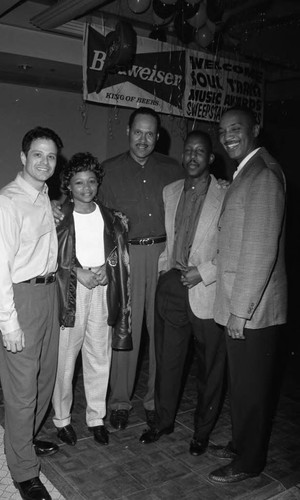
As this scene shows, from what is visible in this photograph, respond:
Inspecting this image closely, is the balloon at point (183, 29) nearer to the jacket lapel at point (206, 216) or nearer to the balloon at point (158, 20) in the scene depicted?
the balloon at point (158, 20)

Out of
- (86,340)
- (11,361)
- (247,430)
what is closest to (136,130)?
(86,340)

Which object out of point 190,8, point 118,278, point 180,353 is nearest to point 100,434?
point 180,353

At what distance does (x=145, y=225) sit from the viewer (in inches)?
124

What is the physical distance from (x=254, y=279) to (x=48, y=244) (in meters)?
1.01

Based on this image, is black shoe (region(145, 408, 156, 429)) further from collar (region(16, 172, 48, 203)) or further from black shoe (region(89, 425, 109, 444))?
collar (region(16, 172, 48, 203))

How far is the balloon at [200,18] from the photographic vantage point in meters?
4.84

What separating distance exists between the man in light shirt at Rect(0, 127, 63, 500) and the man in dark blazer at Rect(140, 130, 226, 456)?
753mm

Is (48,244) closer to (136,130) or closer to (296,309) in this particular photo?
(136,130)

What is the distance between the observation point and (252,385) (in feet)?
7.95

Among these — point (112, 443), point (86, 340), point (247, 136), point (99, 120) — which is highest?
point (99, 120)

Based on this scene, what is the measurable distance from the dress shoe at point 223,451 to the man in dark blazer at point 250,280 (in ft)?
0.85

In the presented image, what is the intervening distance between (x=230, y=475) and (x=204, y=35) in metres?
4.36

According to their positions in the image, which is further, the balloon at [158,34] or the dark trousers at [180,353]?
the balloon at [158,34]

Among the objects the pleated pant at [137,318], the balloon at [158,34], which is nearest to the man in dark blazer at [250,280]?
the pleated pant at [137,318]
